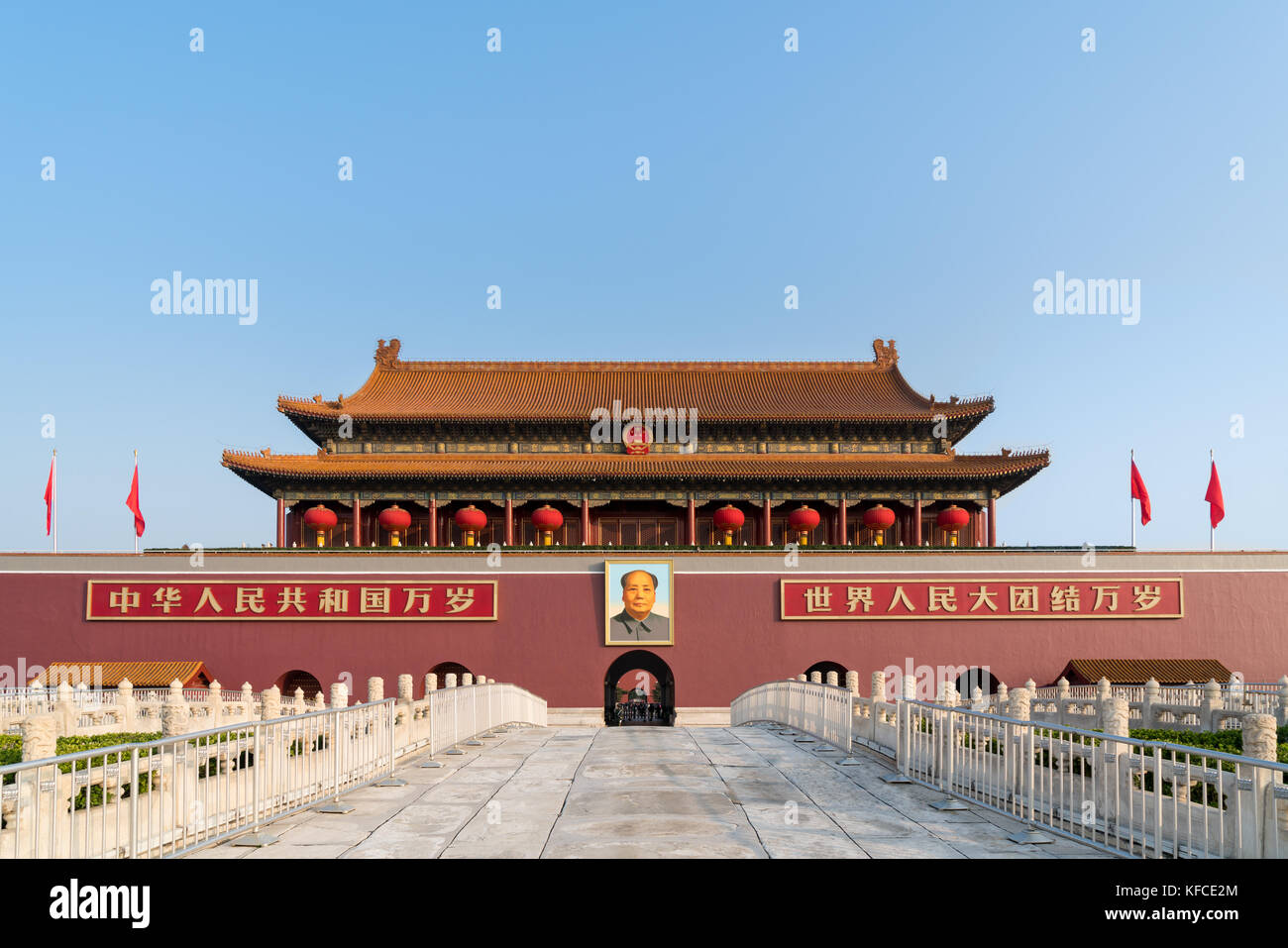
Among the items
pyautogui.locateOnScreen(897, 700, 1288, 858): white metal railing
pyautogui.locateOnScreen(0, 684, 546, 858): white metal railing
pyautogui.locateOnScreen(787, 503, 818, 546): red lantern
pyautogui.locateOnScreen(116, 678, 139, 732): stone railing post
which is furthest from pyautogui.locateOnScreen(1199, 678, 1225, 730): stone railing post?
pyautogui.locateOnScreen(116, 678, 139, 732): stone railing post

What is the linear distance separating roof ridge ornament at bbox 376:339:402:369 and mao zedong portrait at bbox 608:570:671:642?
1418 cm

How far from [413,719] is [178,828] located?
600cm

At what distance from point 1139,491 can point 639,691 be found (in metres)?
30.6

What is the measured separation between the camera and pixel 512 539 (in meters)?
30.2

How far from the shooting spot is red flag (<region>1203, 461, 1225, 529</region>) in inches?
1120

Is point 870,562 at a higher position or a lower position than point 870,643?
higher

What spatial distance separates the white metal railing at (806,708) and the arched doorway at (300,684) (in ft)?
38.2

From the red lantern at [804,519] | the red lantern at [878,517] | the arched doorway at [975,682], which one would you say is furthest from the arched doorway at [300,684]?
the arched doorway at [975,682]

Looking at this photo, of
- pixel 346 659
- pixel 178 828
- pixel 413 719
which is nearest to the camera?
pixel 178 828

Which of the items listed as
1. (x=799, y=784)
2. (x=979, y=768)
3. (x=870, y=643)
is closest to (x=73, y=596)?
(x=870, y=643)
